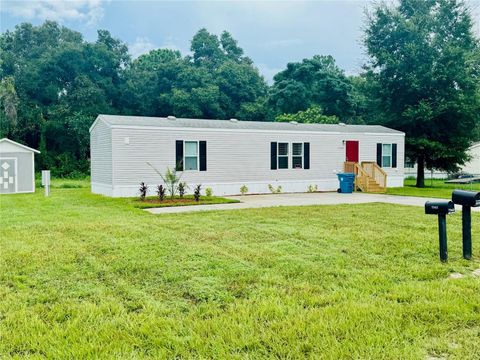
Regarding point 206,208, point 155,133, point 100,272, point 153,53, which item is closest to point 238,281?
point 100,272

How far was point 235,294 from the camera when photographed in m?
3.79

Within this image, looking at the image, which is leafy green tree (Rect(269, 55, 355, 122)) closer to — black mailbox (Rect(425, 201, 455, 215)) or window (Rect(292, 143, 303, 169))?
window (Rect(292, 143, 303, 169))

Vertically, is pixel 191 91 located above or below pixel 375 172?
above

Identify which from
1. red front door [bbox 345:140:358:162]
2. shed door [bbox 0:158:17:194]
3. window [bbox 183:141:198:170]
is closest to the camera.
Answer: shed door [bbox 0:158:17:194]

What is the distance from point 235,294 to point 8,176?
14.0 meters

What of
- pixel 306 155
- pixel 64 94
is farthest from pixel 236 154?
pixel 64 94

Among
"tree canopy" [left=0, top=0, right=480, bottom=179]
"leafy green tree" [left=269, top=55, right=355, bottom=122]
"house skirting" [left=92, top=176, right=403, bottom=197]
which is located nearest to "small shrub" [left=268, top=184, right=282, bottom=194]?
"house skirting" [left=92, top=176, right=403, bottom=197]

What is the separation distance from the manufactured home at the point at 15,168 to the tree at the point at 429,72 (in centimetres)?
1601

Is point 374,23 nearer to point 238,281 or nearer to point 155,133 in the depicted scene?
point 155,133

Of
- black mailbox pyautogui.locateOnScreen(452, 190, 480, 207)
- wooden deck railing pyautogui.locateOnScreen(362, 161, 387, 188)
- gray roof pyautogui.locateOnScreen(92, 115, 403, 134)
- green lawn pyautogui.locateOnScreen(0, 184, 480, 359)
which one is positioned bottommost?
green lawn pyautogui.locateOnScreen(0, 184, 480, 359)

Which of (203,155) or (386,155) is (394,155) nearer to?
(386,155)

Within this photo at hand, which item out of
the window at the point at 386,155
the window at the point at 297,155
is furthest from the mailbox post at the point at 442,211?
the window at the point at 386,155

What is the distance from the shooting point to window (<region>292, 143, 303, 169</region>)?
675 inches

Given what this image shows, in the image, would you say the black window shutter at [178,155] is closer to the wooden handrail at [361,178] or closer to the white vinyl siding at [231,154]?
the white vinyl siding at [231,154]
